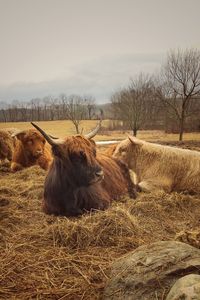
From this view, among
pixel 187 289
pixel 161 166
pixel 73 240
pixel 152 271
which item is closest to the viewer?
pixel 187 289

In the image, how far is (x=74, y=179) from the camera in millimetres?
5145

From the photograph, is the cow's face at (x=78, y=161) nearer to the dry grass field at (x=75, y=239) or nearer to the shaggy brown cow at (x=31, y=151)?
the dry grass field at (x=75, y=239)

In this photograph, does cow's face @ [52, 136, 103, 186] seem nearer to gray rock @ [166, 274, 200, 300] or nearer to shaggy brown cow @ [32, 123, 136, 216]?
shaggy brown cow @ [32, 123, 136, 216]

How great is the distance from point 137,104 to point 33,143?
24.9m

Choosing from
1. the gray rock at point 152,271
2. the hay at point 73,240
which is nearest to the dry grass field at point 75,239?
the hay at point 73,240

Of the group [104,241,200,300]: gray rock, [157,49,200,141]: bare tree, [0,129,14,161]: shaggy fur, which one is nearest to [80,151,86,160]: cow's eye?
[104,241,200,300]: gray rock

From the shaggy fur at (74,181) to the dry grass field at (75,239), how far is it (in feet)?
0.87

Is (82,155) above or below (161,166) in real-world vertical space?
above

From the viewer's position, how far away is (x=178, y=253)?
105 inches

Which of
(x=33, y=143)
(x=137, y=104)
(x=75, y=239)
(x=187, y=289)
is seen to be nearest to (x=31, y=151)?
(x=33, y=143)

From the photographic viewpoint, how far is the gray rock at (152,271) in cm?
245

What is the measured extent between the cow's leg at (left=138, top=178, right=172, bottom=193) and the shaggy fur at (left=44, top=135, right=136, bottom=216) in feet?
5.27

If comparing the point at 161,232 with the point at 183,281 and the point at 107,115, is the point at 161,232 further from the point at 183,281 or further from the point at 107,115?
the point at 107,115

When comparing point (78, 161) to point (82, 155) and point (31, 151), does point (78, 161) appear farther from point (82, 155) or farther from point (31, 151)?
point (31, 151)
